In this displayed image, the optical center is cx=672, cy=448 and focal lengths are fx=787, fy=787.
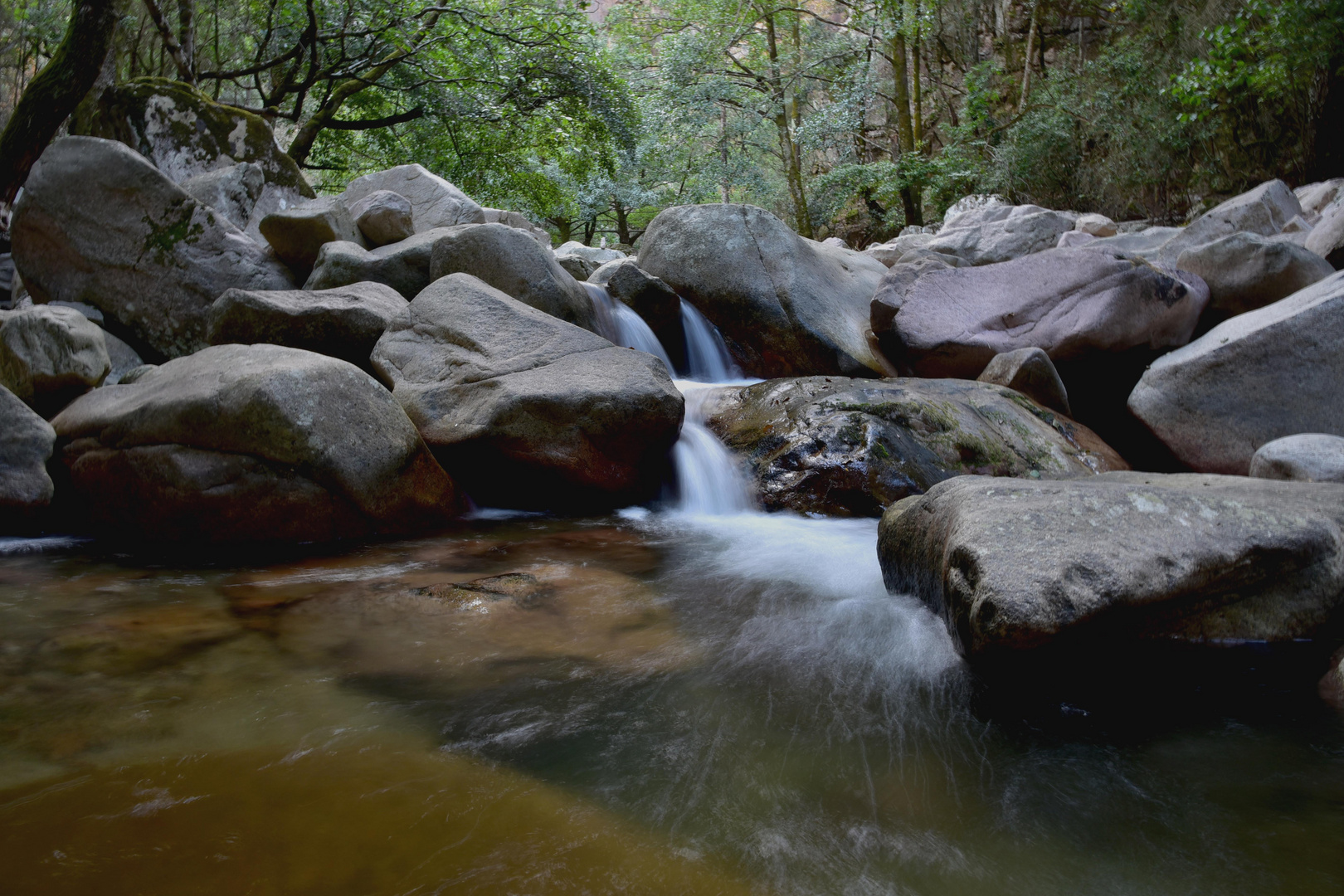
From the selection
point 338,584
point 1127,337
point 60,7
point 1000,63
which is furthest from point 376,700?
point 1000,63

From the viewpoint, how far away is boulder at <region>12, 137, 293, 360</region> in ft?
20.7

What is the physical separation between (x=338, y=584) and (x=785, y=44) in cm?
2040

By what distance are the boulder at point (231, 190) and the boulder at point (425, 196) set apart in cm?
97

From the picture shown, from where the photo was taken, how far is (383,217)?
7418 millimetres

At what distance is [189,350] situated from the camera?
255 inches

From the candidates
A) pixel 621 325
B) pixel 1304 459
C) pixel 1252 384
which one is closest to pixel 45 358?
pixel 621 325

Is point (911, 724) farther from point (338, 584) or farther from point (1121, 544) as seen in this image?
point (338, 584)

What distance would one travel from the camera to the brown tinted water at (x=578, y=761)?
1.59 meters

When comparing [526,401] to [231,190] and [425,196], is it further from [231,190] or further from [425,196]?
[425,196]

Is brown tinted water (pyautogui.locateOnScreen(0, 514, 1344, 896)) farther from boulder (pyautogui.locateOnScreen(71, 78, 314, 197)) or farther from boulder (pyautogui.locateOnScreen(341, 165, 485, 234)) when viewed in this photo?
boulder (pyautogui.locateOnScreen(341, 165, 485, 234))

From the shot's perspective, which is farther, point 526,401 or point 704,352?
point 704,352

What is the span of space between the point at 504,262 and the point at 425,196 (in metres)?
3.16

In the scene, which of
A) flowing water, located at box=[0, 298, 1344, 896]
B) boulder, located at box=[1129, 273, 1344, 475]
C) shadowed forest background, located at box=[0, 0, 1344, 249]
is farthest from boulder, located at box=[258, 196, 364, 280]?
boulder, located at box=[1129, 273, 1344, 475]

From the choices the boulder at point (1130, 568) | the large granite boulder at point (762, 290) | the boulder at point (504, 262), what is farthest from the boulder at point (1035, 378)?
the boulder at point (504, 262)
